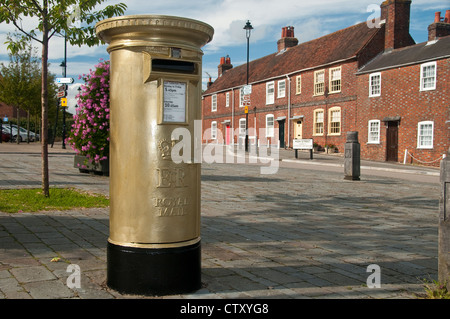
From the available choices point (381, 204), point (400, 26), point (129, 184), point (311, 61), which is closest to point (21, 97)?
point (311, 61)

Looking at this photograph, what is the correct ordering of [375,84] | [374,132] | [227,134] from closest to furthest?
[375,84], [374,132], [227,134]

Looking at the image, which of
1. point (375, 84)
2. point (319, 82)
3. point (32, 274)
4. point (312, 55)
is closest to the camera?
point (32, 274)

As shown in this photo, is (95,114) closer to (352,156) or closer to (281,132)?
(352,156)

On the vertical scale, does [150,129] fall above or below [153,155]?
above

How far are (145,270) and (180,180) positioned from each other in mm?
773

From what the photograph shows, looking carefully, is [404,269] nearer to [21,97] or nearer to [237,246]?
[237,246]

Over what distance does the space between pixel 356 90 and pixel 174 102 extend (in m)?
26.9

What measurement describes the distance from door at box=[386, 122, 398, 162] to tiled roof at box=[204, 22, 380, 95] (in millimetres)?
5510

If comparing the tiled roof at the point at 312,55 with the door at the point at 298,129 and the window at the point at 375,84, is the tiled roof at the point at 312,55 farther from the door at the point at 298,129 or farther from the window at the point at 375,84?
the door at the point at 298,129

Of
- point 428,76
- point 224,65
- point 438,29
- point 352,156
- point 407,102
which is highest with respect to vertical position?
point 224,65

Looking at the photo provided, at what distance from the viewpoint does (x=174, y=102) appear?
3.62 m

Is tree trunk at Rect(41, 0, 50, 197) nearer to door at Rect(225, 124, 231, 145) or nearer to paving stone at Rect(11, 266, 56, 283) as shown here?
paving stone at Rect(11, 266, 56, 283)

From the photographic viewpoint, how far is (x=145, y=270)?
11.7ft

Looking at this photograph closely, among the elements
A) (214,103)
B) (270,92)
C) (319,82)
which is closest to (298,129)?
(319,82)
